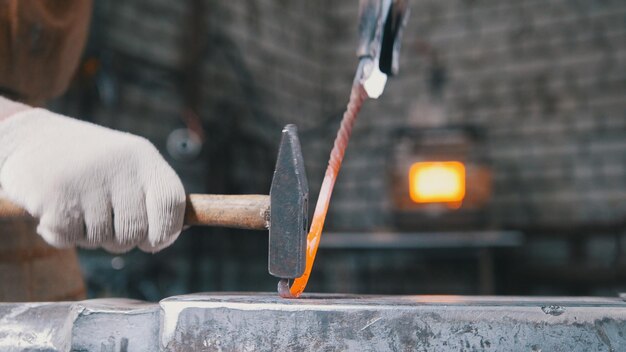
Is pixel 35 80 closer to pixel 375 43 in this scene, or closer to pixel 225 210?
pixel 225 210

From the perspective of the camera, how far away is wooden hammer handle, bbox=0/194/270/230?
43.4 inches

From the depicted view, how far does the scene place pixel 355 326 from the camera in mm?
838

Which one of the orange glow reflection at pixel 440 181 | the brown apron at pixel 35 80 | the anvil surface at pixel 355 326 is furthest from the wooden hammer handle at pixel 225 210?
the orange glow reflection at pixel 440 181

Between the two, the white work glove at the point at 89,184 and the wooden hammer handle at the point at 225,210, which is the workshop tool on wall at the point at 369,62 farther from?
the white work glove at the point at 89,184

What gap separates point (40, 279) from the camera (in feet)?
4.96

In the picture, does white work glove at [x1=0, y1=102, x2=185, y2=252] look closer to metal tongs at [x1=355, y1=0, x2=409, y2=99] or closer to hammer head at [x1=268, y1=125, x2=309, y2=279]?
hammer head at [x1=268, y1=125, x2=309, y2=279]

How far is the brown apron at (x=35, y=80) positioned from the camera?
1.46 m

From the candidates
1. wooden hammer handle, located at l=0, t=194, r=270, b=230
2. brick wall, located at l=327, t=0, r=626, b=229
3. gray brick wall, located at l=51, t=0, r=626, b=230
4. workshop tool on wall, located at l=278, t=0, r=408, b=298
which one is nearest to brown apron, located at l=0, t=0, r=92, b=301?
wooden hammer handle, located at l=0, t=194, r=270, b=230

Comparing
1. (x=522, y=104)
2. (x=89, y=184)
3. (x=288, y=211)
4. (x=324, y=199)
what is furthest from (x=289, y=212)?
(x=522, y=104)

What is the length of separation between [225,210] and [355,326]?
0.38 meters

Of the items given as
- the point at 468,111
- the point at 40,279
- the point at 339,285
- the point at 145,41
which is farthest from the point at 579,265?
the point at 40,279

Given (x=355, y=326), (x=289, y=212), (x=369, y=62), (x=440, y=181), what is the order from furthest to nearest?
(x=440, y=181) → (x=369, y=62) → (x=289, y=212) → (x=355, y=326)

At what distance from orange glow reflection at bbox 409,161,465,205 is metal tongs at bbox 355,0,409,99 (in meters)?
4.55

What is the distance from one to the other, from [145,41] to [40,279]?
13.0 ft
